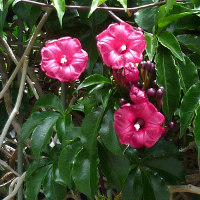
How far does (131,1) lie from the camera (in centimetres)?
98

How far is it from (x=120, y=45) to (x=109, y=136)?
173mm

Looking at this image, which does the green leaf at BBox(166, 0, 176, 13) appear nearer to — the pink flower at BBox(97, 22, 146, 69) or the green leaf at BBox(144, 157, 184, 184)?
the pink flower at BBox(97, 22, 146, 69)

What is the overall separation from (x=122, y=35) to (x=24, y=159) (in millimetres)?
664

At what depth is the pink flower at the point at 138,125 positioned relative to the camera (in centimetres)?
70

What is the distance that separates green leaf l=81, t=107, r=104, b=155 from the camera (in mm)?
779

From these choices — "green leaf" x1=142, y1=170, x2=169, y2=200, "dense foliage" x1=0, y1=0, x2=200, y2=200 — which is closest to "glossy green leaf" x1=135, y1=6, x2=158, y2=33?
"dense foliage" x1=0, y1=0, x2=200, y2=200

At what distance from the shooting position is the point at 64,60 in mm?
808

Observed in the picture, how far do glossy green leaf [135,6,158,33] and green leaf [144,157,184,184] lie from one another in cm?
30

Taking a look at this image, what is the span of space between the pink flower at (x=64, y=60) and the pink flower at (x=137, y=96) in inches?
5.4

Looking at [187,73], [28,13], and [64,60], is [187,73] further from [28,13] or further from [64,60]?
[28,13]

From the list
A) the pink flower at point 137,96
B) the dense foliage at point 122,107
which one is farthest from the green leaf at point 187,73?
the pink flower at point 137,96

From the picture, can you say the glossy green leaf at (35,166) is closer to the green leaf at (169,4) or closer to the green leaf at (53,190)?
the green leaf at (53,190)

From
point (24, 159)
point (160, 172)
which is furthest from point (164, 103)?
point (24, 159)

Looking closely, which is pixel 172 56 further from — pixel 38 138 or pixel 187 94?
pixel 38 138
